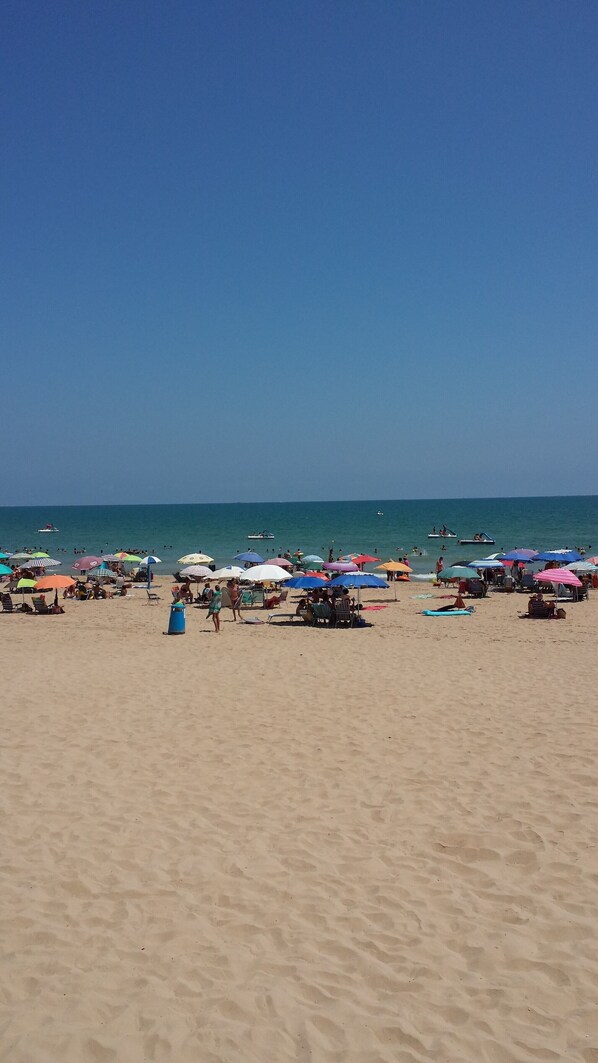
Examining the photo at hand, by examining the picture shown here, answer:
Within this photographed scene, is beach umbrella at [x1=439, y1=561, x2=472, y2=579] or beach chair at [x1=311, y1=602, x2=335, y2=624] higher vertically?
beach umbrella at [x1=439, y1=561, x2=472, y2=579]

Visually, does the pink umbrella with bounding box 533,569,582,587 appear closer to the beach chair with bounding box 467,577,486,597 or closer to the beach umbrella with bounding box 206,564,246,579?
the beach chair with bounding box 467,577,486,597

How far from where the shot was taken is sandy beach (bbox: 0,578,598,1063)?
3.56 m

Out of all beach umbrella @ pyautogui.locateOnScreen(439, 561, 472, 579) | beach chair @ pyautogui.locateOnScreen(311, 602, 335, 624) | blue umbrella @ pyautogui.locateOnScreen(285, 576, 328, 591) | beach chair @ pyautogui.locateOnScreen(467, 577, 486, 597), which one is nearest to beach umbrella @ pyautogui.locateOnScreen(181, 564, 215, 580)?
blue umbrella @ pyautogui.locateOnScreen(285, 576, 328, 591)

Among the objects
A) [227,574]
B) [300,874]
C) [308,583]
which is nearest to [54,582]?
[227,574]

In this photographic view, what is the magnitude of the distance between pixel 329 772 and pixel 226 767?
1101 millimetres

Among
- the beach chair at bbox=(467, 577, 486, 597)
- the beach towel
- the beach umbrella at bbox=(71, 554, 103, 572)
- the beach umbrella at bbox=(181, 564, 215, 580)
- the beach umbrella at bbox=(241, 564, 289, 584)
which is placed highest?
the beach umbrella at bbox=(241, 564, 289, 584)

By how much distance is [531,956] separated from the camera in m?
4.10

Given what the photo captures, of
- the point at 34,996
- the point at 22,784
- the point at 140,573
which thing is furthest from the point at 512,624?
the point at 140,573

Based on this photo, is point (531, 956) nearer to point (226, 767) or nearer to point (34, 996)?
point (34, 996)

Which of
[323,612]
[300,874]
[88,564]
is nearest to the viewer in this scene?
[300,874]

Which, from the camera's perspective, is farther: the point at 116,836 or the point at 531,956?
the point at 116,836

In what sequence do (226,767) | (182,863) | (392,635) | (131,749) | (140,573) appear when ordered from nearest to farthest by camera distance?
(182,863) < (226,767) < (131,749) < (392,635) < (140,573)

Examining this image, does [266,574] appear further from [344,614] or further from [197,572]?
[197,572]

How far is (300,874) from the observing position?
5.06 metres
